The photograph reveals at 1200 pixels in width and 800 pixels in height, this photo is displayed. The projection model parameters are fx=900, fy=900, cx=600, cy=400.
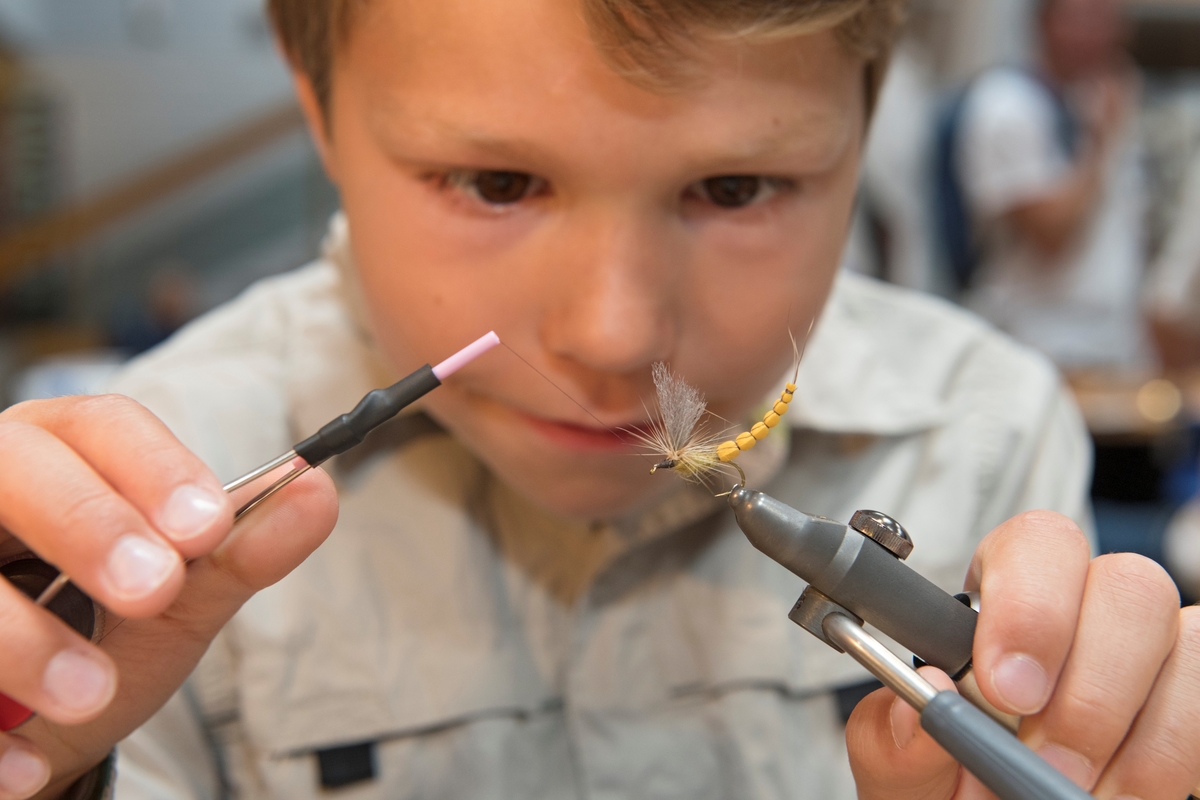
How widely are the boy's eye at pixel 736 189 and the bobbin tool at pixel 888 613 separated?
198 millimetres

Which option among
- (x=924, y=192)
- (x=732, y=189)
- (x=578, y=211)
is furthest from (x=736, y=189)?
(x=924, y=192)

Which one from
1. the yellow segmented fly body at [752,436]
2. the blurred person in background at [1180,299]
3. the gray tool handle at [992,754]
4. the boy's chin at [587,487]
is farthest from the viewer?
the blurred person in background at [1180,299]

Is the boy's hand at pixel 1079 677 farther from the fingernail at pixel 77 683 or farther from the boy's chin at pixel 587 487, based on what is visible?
the fingernail at pixel 77 683

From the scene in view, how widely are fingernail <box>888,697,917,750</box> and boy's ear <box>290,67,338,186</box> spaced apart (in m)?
0.51

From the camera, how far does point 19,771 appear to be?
402 mm

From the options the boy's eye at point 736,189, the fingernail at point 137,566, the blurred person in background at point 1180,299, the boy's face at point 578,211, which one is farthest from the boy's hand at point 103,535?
the blurred person in background at point 1180,299

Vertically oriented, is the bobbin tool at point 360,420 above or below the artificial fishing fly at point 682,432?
above

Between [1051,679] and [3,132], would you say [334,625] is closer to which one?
[1051,679]

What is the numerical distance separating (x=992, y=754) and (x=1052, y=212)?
194 cm

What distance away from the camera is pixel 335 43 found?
0.59 meters

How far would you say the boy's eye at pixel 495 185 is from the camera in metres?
0.52

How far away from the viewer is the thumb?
0.42 metres

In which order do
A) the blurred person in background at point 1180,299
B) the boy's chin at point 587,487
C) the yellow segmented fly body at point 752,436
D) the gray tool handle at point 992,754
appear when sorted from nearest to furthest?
the gray tool handle at point 992,754 < the yellow segmented fly body at point 752,436 < the boy's chin at point 587,487 < the blurred person in background at point 1180,299

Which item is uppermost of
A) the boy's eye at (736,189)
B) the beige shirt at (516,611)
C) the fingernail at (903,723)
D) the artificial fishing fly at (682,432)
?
the boy's eye at (736,189)
